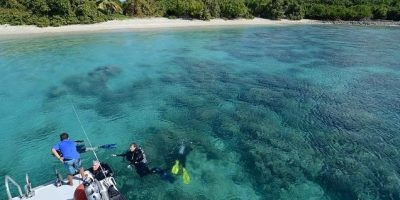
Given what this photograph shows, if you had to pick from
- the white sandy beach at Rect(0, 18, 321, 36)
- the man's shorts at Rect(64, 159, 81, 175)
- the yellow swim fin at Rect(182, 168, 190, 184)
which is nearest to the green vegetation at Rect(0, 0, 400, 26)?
the white sandy beach at Rect(0, 18, 321, 36)

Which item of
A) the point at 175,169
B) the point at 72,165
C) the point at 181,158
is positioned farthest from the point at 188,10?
the point at 72,165

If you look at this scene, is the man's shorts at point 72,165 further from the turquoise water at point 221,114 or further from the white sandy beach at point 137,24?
the white sandy beach at point 137,24

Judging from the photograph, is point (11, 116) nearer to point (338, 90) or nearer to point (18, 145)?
point (18, 145)

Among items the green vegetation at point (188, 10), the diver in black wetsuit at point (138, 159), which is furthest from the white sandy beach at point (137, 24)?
the diver in black wetsuit at point (138, 159)

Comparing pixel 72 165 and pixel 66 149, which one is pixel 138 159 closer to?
pixel 72 165

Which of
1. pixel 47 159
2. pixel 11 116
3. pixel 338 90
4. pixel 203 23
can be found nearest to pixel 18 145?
pixel 47 159

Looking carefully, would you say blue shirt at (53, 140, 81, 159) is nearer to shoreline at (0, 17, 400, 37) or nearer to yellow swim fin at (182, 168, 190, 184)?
yellow swim fin at (182, 168, 190, 184)
